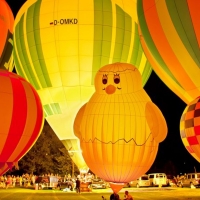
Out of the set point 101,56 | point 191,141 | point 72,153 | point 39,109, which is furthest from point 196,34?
point 72,153

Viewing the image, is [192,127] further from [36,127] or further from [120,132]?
[36,127]

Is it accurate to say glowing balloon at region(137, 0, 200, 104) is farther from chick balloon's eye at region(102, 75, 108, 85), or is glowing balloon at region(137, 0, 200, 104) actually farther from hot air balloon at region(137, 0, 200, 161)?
chick balloon's eye at region(102, 75, 108, 85)

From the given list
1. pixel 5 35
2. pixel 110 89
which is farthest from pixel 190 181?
pixel 110 89

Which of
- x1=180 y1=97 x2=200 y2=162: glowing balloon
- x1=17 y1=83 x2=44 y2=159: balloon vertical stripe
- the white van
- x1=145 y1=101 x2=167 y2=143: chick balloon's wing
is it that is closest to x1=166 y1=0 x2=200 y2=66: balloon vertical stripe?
x1=180 y1=97 x2=200 y2=162: glowing balloon

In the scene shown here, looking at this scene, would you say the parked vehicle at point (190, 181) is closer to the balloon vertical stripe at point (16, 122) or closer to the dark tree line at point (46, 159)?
the dark tree line at point (46, 159)

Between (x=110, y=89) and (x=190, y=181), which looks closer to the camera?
(x=110, y=89)

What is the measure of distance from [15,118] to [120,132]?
2575 mm

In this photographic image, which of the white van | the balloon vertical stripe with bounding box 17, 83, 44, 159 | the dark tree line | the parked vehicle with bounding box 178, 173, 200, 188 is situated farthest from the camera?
the dark tree line

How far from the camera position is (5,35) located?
1600 cm

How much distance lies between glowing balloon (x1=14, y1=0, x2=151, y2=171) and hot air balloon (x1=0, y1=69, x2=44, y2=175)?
11.6 ft

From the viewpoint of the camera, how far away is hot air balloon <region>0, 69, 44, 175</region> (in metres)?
10.7

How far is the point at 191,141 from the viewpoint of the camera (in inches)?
419

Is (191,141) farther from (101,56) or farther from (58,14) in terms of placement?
(58,14)

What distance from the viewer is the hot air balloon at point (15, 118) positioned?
35.2ft
